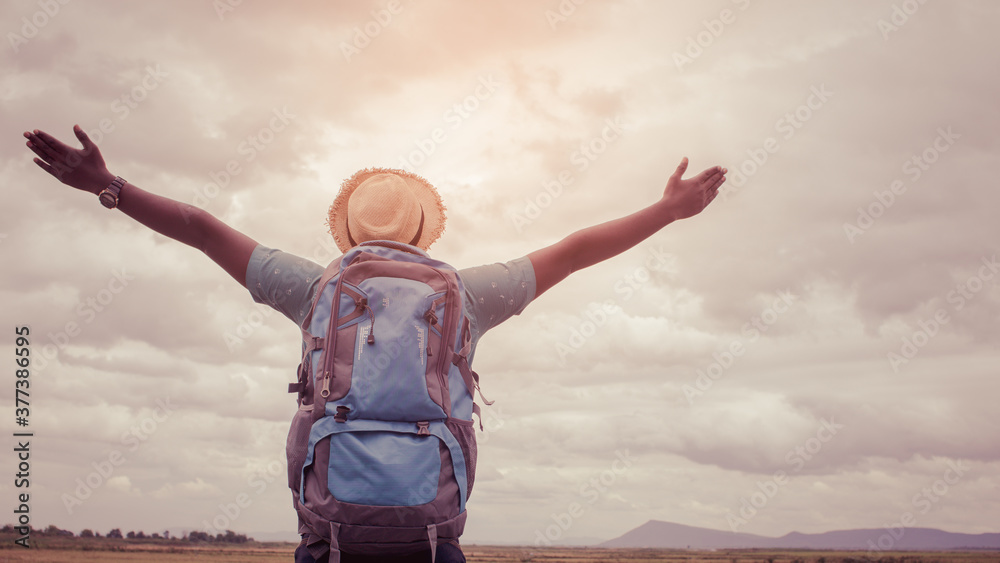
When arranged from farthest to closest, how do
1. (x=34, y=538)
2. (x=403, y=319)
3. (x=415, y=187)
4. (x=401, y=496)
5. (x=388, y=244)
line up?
(x=34, y=538), (x=415, y=187), (x=388, y=244), (x=403, y=319), (x=401, y=496)

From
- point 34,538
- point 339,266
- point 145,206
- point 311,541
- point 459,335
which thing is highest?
point 145,206

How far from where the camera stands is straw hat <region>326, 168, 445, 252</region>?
402 centimetres

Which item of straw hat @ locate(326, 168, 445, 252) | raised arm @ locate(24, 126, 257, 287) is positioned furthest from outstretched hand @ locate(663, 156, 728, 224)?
raised arm @ locate(24, 126, 257, 287)

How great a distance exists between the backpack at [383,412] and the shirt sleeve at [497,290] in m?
0.26

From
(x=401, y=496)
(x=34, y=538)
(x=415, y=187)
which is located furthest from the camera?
(x=34, y=538)

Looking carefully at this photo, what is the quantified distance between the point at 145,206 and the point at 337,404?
67.2 inches

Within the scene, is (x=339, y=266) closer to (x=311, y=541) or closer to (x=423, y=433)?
(x=423, y=433)

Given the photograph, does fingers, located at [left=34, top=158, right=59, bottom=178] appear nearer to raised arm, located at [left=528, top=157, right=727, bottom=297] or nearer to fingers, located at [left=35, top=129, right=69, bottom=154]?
fingers, located at [left=35, top=129, right=69, bottom=154]

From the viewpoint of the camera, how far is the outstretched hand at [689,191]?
15.2 ft

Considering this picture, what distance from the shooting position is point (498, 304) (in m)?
3.94

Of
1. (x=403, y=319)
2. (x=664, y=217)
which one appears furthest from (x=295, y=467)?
(x=664, y=217)

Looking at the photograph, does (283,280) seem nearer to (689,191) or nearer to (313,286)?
(313,286)

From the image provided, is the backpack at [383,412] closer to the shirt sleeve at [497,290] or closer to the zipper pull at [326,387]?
the zipper pull at [326,387]

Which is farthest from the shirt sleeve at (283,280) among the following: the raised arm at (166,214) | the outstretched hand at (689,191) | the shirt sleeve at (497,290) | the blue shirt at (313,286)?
the outstretched hand at (689,191)
